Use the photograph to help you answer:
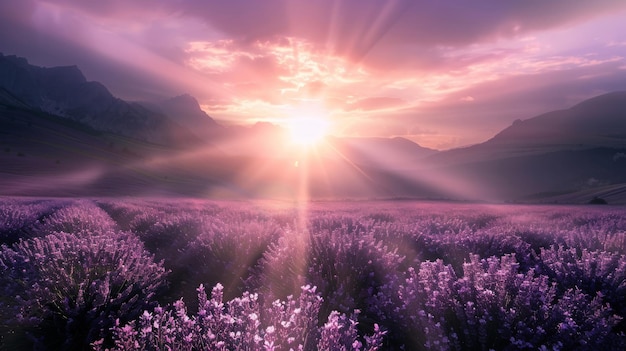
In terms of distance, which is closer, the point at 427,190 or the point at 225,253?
the point at 225,253

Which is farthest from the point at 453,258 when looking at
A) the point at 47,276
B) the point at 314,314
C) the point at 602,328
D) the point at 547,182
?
the point at 547,182

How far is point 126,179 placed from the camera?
185 feet

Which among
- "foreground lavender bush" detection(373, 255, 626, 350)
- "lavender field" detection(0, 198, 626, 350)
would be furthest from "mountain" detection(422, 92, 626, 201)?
"foreground lavender bush" detection(373, 255, 626, 350)

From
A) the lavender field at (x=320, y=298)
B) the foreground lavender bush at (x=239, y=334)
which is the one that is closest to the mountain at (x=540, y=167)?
the lavender field at (x=320, y=298)

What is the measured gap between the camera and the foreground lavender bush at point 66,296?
3.28 meters

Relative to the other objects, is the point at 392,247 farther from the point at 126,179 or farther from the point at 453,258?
the point at 126,179

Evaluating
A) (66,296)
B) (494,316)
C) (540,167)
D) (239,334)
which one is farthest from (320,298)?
(540,167)

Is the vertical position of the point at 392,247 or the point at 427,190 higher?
the point at 392,247

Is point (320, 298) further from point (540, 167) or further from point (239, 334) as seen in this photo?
point (540, 167)

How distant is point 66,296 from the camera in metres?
3.54

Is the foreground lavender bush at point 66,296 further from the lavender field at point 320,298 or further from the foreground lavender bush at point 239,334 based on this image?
the foreground lavender bush at point 239,334

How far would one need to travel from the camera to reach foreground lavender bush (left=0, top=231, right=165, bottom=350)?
3.28 metres

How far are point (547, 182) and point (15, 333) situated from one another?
142 metres

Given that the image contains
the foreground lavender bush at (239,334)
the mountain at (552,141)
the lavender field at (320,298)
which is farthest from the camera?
the mountain at (552,141)
